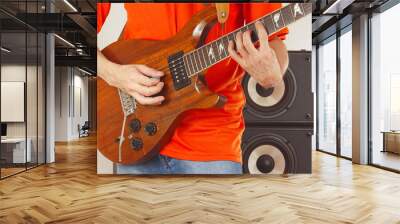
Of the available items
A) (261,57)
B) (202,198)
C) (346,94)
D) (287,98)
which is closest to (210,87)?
(261,57)

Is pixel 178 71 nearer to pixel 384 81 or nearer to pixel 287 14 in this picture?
pixel 287 14

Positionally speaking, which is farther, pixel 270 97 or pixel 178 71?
pixel 270 97

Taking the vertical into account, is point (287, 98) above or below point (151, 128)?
above

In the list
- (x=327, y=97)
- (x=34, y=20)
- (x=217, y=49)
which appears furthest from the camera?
(x=327, y=97)

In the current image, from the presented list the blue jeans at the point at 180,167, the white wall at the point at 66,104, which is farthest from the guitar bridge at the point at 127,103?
the white wall at the point at 66,104

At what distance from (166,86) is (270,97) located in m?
1.50

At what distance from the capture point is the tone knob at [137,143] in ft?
17.8

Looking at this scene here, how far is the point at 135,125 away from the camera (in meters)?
5.44

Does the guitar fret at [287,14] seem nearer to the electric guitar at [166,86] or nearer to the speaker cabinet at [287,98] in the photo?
the electric guitar at [166,86]

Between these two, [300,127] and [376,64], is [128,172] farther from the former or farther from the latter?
[376,64]

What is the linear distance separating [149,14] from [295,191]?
3.16 metres

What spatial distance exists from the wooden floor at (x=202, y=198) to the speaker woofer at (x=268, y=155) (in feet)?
0.46

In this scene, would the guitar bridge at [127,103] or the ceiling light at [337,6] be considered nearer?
the guitar bridge at [127,103]

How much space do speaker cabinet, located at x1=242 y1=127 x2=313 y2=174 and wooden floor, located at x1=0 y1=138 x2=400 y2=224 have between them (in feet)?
0.57
